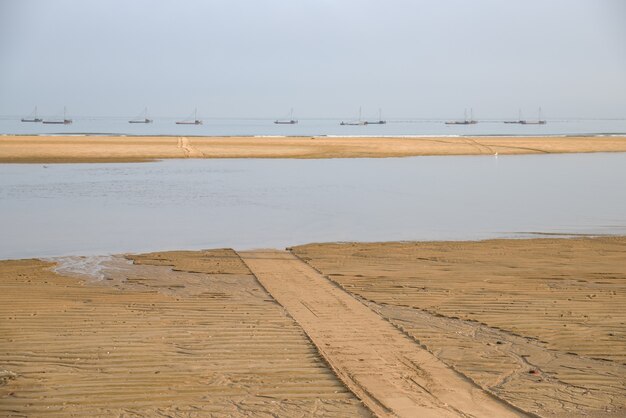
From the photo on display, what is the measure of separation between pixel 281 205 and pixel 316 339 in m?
17.5

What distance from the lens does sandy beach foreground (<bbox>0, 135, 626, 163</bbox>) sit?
51031mm

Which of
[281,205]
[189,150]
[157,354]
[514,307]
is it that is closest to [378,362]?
[157,354]

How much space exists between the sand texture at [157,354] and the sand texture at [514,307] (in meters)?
1.57

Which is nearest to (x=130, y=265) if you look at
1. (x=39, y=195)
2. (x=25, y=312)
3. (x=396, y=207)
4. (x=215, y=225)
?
(x=25, y=312)

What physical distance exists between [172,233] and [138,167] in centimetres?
2469

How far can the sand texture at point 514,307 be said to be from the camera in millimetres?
8406

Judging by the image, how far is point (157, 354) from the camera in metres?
9.12

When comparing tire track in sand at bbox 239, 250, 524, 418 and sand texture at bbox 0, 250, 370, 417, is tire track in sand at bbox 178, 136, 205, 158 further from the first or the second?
tire track in sand at bbox 239, 250, 524, 418

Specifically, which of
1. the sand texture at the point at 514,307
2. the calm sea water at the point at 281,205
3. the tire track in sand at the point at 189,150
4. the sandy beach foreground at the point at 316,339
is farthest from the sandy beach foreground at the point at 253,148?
the sandy beach foreground at the point at 316,339

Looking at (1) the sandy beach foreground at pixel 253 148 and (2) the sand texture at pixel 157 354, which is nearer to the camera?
(2) the sand texture at pixel 157 354

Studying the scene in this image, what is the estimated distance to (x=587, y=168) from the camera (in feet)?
155

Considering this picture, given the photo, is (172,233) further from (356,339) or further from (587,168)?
(587,168)

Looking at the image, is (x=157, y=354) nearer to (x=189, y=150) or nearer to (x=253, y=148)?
(x=189, y=150)

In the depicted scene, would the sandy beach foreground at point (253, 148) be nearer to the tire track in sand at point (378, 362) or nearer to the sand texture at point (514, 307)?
the sand texture at point (514, 307)
